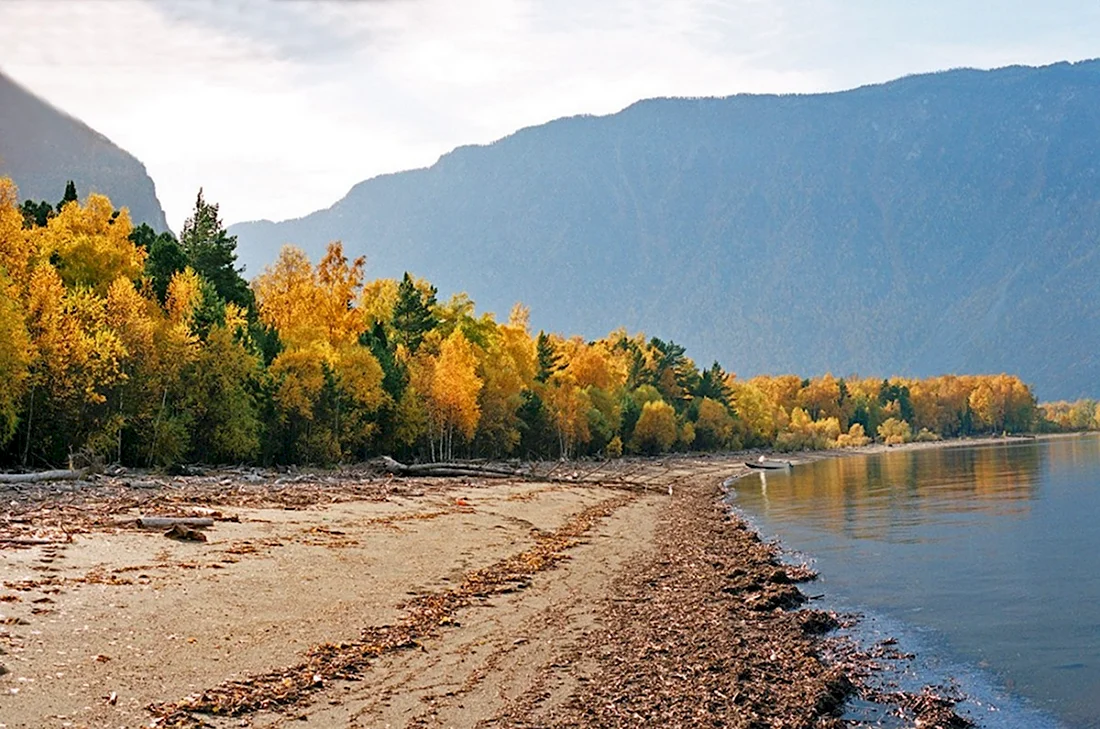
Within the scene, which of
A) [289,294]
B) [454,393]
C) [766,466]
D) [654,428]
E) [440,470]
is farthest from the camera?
[654,428]

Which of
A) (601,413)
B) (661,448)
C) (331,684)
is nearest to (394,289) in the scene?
(601,413)

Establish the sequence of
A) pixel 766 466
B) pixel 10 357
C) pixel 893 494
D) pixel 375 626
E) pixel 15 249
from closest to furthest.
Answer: pixel 375 626 → pixel 10 357 → pixel 15 249 → pixel 893 494 → pixel 766 466

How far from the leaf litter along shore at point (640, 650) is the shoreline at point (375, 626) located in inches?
2.5

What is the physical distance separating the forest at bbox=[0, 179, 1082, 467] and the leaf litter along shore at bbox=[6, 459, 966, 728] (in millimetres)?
9879

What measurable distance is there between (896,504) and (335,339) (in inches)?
1609

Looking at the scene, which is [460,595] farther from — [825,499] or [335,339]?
[335,339]

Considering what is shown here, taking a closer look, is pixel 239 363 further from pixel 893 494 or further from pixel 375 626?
pixel 893 494

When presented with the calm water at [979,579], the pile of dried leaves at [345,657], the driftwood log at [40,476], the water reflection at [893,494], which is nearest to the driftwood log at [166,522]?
the pile of dried leaves at [345,657]

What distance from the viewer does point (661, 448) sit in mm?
117500

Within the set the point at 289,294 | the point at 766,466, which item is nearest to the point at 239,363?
the point at 289,294

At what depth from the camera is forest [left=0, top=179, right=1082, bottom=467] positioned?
Answer: 130ft

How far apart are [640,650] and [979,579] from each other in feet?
50.3

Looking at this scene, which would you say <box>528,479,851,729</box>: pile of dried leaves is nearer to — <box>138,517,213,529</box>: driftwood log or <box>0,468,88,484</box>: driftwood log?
<box>138,517,213,529</box>: driftwood log

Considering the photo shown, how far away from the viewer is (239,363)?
49.4 m
